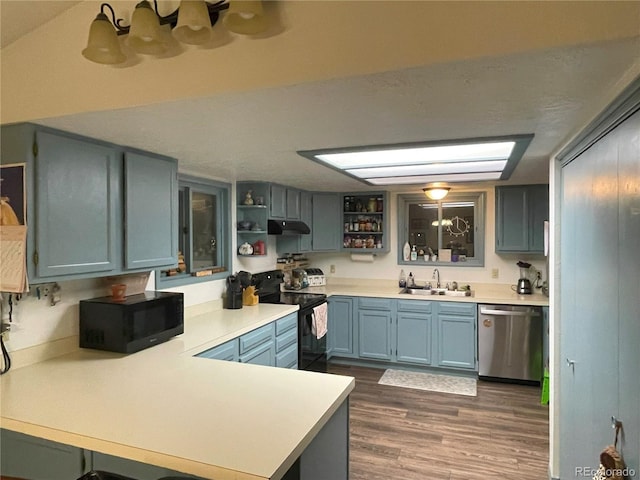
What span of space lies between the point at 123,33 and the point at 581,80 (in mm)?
1751

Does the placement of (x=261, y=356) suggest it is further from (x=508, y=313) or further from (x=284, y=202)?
(x=508, y=313)

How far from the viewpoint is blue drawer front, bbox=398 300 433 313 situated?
4418mm

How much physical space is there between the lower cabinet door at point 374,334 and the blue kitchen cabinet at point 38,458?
340 cm

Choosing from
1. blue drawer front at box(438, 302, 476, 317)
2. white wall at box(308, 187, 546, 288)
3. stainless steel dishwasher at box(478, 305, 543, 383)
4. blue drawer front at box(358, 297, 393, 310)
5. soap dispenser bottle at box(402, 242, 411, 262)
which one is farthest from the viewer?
soap dispenser bottle at box(402, 242, 411, 262)

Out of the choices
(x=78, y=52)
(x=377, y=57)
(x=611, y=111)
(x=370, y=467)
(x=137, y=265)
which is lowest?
(x=370, y=467)

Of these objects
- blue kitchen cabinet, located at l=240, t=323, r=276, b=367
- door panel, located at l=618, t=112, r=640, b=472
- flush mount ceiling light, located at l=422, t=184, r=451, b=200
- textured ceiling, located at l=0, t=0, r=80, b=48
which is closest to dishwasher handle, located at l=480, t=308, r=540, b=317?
flush mount ceiling light, located at l=422, t=184, r=451, b=200

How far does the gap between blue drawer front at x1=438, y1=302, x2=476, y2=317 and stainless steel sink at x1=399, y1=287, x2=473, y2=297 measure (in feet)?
1.00

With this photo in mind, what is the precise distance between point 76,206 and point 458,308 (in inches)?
145

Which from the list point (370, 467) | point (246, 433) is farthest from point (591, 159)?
point (370, 467)

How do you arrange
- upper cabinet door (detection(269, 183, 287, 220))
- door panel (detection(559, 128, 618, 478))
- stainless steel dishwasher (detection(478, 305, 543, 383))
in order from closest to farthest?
door panel (detection(559, 128, 618, 478)) → stainless steel dishwasher (detection(478, 305, 543, 383)) → upper cabinet door (detection(269, 183, 287, 220))

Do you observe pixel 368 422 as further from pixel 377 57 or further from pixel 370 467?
pixel 377 57

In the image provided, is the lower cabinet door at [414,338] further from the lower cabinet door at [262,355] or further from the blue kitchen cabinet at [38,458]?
the blue kitchen cabinet at [38,458]

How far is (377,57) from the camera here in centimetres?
127

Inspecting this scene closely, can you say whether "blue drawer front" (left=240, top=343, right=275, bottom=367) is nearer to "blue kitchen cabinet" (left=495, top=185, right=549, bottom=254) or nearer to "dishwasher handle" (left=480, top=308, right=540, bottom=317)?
"dishwasher handle" (left=480, top=308, right=540, bottom=317)
